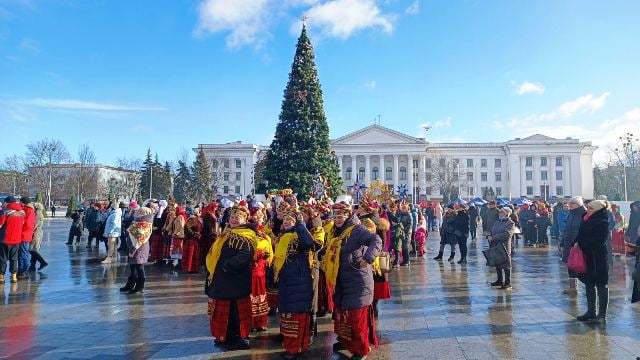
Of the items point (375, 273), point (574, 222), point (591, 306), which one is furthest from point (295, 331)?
point (574, 222)

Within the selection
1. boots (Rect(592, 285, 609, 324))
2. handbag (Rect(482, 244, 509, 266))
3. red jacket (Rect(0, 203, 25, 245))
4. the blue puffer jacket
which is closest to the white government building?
handbag (Rect(482, 244, 509, 266))

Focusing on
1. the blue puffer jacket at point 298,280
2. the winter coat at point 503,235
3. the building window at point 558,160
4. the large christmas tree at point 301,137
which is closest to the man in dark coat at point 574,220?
the winter coat at point 503,235

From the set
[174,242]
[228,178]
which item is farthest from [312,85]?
[228,178]

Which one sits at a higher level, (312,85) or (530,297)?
(312,85)

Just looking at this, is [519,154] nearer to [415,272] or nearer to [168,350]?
[415,272]

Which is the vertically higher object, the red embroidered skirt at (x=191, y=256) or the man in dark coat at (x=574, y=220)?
the man in dark coat at (x=574, y=220)

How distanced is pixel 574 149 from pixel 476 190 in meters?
21.1

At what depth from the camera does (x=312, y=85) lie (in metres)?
24.6

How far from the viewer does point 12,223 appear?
33.2ft

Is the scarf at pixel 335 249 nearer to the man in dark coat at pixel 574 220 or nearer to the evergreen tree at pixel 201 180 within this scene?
the man in dark coat at pixel 574 220

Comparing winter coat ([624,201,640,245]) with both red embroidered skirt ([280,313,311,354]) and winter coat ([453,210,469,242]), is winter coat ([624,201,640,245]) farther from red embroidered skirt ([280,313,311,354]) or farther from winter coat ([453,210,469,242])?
red embroidered skirt ([280,313,311,354])

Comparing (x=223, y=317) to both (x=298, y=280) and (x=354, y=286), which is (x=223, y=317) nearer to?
(x=298, y=280)

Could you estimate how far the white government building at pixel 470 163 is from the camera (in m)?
89.7

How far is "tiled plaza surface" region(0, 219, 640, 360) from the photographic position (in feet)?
18.4
